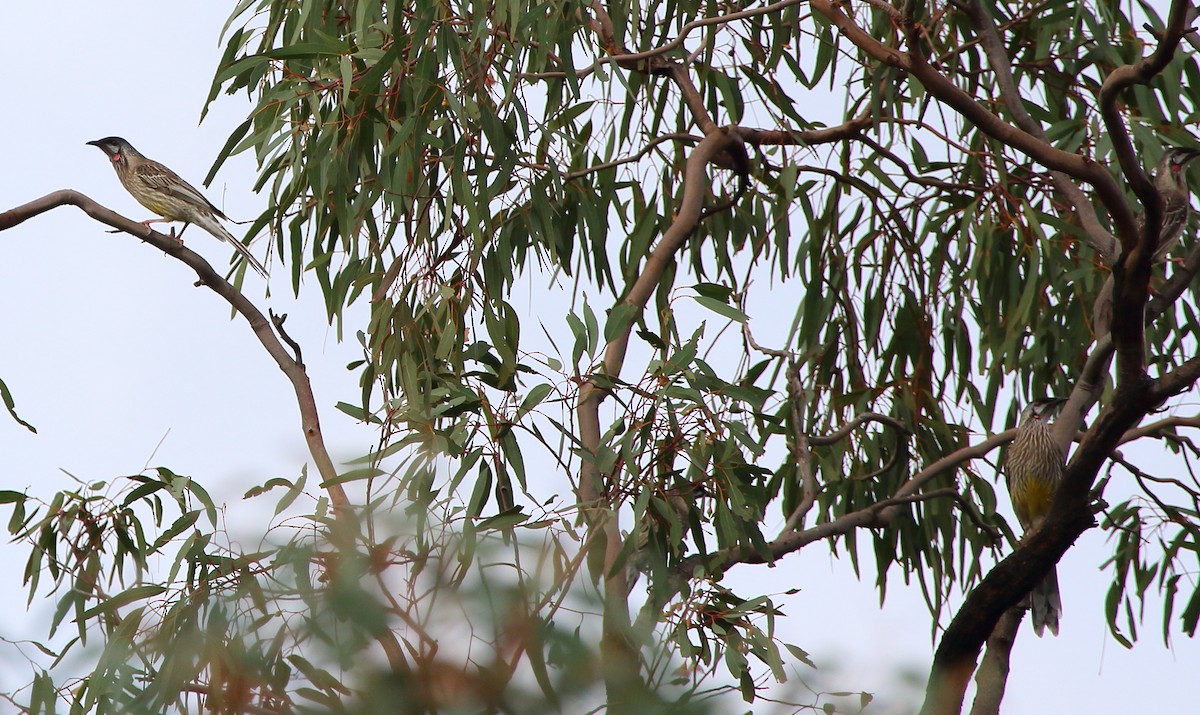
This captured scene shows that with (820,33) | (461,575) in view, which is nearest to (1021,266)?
(820,33)

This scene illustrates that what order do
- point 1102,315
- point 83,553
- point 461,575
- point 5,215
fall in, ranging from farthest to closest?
point 1102,315, point 83,553, point 5,215, point 461,575

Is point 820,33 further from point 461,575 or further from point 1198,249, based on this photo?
point 461,575

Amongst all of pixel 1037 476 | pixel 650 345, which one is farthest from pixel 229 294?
pixel 1037 476

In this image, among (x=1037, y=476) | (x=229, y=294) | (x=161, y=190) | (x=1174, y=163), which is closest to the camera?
(x=229, y=294)

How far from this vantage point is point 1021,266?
3760mm

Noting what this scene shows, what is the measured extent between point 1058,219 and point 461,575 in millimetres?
2750

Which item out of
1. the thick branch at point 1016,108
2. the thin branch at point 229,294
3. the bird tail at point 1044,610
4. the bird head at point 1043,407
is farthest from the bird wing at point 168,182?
the bird tail at point 1044,610

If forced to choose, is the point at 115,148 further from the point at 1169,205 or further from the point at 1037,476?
the point at 1169,205

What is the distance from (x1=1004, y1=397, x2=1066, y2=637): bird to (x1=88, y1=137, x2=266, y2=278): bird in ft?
7.35

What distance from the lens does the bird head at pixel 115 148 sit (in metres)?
4.57

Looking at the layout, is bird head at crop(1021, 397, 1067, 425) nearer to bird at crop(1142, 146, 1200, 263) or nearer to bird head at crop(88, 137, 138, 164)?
bird at crop(1142, 146, 1200, 263)

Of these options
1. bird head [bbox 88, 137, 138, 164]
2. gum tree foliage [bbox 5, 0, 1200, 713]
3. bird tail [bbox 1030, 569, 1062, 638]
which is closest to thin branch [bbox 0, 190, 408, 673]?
gum tree foliage [bbox 5, 0, 1200, 713]

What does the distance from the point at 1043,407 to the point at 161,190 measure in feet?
9.07

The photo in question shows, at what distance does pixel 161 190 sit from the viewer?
168 inches
